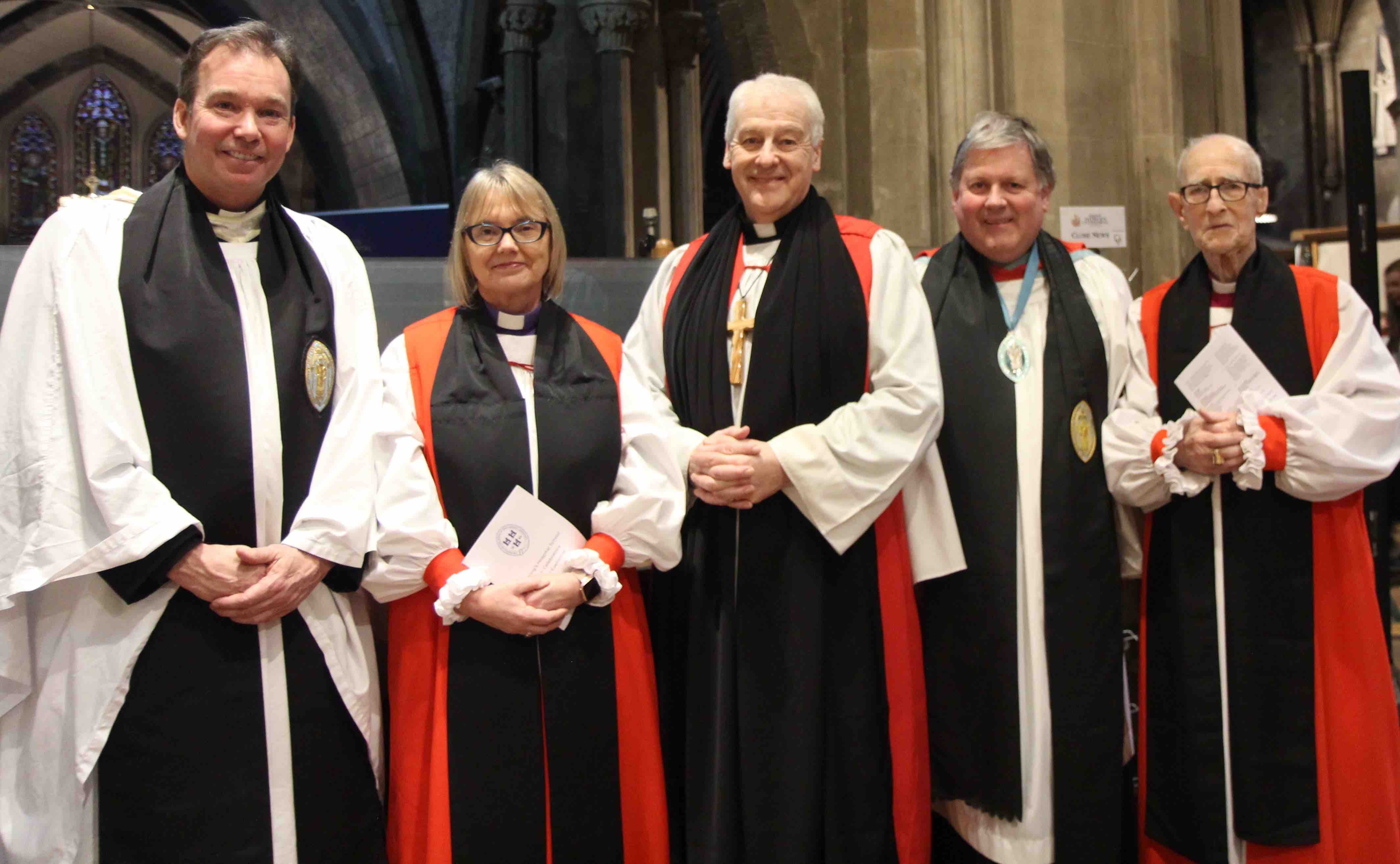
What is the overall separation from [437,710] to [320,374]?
0.78 m

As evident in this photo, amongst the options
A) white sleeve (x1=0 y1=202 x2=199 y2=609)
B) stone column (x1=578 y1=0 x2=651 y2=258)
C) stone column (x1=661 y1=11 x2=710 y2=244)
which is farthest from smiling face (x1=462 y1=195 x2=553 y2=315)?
stone column (x1=661 y1=11 x2=710 y2=244)

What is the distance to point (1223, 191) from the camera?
9.44ft

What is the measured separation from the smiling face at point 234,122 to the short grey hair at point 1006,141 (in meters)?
1.68

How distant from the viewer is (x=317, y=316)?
2.46m

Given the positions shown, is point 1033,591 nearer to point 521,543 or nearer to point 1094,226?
point 521,543

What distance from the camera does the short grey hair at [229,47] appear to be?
7.77 ft

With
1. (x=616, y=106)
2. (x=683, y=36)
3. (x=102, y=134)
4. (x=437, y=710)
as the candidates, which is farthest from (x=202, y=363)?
(x=102, y=134)

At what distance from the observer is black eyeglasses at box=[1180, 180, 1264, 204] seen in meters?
2.87

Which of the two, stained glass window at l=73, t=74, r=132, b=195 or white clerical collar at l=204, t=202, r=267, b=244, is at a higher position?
stained glass window at l=73, t=74, r=132, b=195

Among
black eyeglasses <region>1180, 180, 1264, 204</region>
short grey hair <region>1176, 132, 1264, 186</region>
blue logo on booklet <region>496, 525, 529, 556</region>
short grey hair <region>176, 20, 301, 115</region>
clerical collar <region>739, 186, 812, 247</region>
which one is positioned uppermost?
short grey hair <region>176, 20, 301, 115</region>

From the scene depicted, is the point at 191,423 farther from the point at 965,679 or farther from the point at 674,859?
the point at 965,679

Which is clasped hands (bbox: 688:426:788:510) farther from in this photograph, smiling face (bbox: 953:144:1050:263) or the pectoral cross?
smiling face (bbox: 953:144:1050:263)

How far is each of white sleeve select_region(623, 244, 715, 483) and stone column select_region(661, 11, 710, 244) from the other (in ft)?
16.4

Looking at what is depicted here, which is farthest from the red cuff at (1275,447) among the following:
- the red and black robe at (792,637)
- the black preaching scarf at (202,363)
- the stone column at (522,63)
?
the stone column at (522,63)
